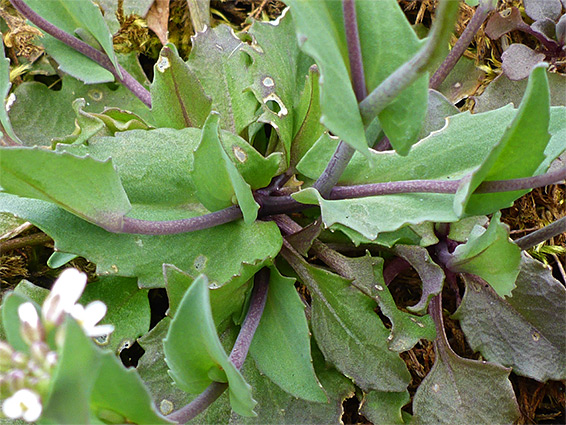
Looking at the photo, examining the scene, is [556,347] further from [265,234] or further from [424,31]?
[424,31]

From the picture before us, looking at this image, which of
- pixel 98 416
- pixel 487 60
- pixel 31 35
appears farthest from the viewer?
pixel 487 60

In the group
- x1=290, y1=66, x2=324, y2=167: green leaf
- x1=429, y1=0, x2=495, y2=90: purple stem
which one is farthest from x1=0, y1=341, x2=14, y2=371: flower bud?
x1=429, y1=0, x2=495, y2=90: purple stem

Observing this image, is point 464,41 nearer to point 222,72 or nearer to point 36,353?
point 222,72

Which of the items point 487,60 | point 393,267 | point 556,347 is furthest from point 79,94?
point 556,347

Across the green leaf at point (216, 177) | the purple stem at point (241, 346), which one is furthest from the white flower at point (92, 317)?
the green leaf at point (216, 177)

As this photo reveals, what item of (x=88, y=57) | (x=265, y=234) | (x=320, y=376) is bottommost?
(x=320, y=376)

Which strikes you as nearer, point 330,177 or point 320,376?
point 330,177

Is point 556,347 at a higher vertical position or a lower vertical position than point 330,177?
lower

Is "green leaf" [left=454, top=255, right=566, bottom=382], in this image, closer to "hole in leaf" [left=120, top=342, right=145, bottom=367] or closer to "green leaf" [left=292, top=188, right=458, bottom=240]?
"green leaf" [left=292, top=188, right=458, bottom=240]
